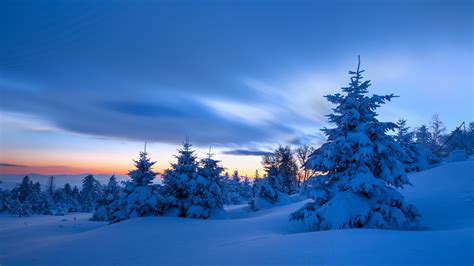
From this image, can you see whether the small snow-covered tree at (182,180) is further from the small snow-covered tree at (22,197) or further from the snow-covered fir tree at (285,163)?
the small snow-covered tree at (22,197)

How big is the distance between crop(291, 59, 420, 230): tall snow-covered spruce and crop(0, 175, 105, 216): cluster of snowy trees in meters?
39.6

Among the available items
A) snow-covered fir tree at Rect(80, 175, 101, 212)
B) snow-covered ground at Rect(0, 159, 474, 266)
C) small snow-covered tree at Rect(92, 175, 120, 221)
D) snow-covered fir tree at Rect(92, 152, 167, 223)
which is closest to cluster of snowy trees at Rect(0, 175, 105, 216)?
snow-covered fir tree at Rect(80, 175, 101, 212)

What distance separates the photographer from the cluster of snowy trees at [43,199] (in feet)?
181

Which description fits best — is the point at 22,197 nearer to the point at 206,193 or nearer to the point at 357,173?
the point at 206,193

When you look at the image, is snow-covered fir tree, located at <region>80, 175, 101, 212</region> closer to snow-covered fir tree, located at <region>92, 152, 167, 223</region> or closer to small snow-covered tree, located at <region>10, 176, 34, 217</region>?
small snow-covered tree, located at <region>10, 176, 34, 217</region>

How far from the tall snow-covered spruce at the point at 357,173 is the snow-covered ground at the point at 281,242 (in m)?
1.48

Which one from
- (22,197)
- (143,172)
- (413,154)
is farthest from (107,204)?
(22,197)

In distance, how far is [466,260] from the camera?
5949mm

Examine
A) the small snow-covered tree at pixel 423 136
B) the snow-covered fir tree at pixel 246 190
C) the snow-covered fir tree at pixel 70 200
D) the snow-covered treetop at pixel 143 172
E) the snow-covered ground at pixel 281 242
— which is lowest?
the snow-covered fir tree at pixel 70 200

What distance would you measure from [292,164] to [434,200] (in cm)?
4070

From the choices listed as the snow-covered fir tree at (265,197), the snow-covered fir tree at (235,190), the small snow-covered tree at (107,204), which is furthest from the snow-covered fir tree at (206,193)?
the snow-covered fir tree at (235,190)

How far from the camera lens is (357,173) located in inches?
482

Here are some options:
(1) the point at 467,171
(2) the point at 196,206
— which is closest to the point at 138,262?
(2) the point at 196,206

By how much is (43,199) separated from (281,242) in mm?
71055
